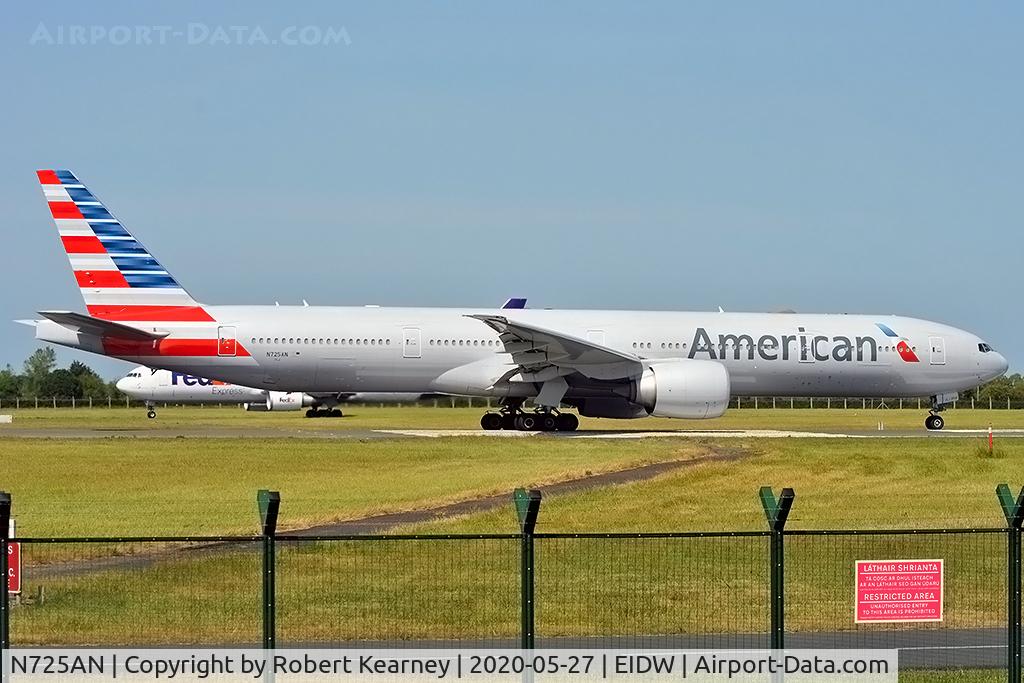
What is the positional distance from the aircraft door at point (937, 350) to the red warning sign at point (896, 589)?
3624cm

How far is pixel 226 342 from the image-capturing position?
42000 mm

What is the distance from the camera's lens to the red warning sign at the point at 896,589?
35.2ft

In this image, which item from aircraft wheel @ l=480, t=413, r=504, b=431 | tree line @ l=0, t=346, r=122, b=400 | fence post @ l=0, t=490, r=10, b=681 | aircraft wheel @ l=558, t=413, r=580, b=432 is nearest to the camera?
fence post @ l=0, t=490, r=10, b=681

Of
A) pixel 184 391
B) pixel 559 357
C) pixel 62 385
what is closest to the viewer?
pixel 559 357

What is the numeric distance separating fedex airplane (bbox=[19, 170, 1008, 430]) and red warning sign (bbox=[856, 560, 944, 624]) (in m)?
28.3

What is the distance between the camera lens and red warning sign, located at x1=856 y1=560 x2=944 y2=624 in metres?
10.7

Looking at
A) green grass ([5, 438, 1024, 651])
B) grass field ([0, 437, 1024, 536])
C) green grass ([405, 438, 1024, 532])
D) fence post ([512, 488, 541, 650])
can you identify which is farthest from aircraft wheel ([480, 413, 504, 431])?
fence post ([512, 488, 541, 650])

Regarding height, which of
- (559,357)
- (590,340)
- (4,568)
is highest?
(590,340)

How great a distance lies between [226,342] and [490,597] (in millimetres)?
28733

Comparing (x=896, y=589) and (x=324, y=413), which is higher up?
(x=324, y=413)

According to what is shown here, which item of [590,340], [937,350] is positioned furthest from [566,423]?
[937,350]

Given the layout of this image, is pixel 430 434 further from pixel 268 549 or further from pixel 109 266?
pixel 268 549

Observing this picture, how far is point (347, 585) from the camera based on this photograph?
14641mm

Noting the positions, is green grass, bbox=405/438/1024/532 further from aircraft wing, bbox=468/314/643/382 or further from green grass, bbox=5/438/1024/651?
aircraft wing, bbox=468/314/643/382
